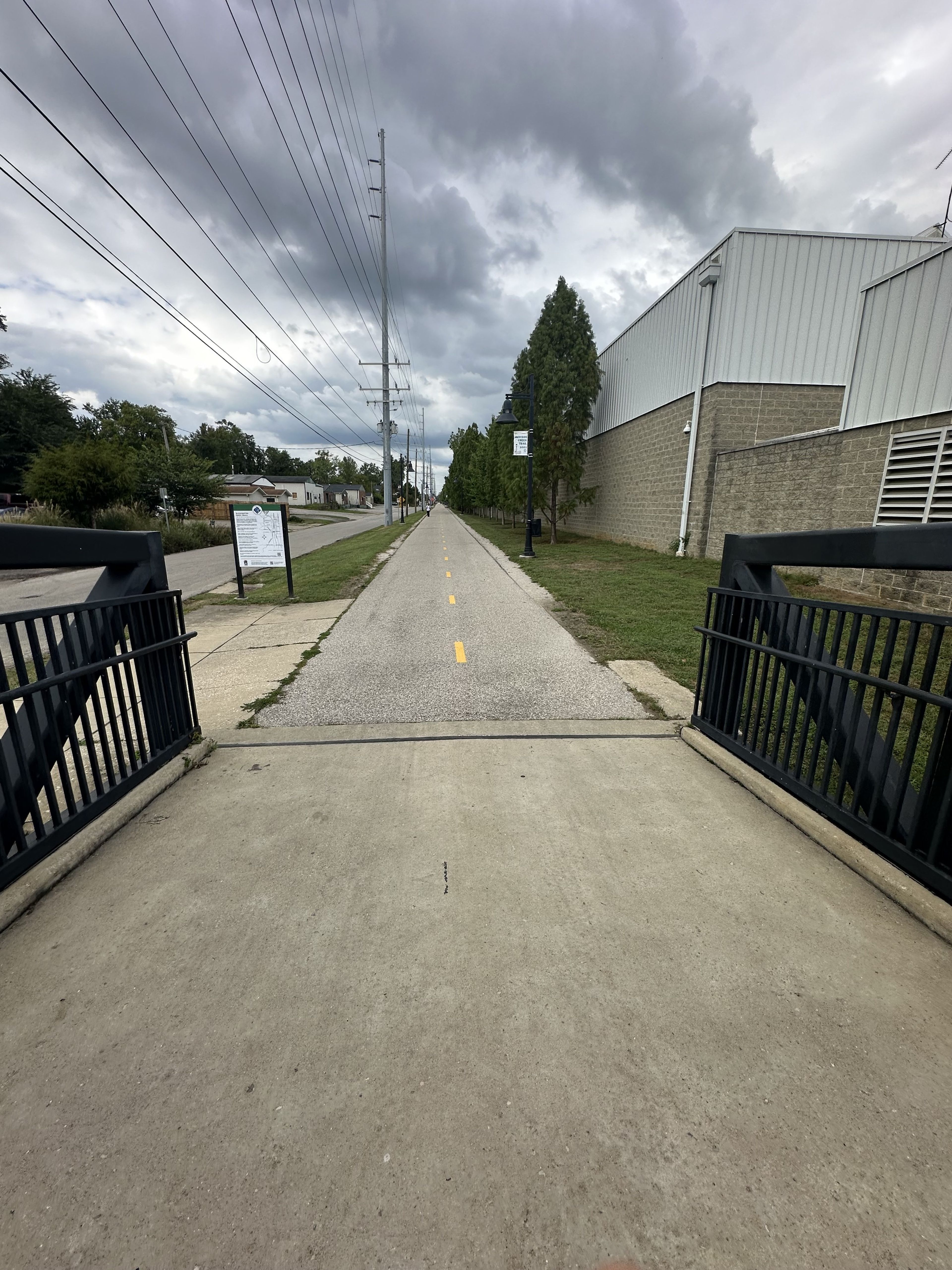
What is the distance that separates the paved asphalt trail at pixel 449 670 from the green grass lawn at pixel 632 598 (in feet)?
2.11

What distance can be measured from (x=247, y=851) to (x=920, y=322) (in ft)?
39.5

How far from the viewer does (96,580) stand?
Answer: 36.9 ft

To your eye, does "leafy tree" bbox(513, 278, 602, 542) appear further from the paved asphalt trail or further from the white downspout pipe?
the paved asphalt trail

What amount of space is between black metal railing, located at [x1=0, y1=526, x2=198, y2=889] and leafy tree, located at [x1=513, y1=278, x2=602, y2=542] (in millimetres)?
19828

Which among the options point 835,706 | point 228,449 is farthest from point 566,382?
point 228,449

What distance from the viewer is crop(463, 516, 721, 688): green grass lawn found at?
6801mm

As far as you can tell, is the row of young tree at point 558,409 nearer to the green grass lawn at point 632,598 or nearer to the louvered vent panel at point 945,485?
the green grass lawn at point 632,598

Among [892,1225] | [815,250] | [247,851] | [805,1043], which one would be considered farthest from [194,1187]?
[815,250]

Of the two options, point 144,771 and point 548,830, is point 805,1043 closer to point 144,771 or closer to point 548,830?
point 548,830

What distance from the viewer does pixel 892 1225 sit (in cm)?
134

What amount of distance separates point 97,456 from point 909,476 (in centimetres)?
3015

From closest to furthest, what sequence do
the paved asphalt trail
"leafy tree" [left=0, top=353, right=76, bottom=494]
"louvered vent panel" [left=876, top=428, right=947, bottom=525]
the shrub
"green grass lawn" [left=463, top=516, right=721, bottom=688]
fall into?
the paved asphalt trail
"green grass lawn" [left=463, top=516, right=721, bottom=688]
"louvered vent panel" [left=876, top=428, right=947, bottom=525]
the shrub
"leafy tree" [left=0, top=353, right=76, bottom=494]

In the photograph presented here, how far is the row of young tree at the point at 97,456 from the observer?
2494cm

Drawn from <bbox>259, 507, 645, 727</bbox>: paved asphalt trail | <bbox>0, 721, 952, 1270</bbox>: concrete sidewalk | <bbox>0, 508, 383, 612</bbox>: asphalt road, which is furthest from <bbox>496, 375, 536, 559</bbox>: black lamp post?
<bbox>0, 721, 952, 1270</bbox>: concrete sidewalk
